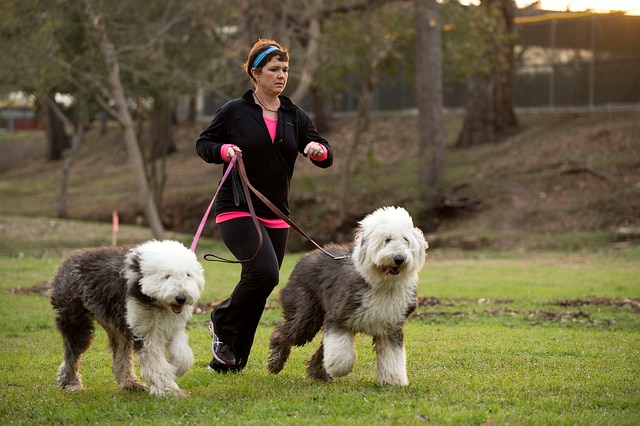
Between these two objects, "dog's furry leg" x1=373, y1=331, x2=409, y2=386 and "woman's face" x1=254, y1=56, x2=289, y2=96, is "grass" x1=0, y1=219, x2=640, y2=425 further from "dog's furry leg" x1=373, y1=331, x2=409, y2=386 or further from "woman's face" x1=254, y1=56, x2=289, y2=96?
"woman's face" x1=254, y1=56, x2=289, y2=96

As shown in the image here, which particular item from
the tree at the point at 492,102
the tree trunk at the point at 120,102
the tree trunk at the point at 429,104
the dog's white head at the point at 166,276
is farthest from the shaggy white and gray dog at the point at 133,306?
the tree at the point at 492,102

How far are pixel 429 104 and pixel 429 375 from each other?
19.9 m

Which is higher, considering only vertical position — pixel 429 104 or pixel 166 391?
pixel 429 104

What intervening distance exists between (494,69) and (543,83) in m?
4.79

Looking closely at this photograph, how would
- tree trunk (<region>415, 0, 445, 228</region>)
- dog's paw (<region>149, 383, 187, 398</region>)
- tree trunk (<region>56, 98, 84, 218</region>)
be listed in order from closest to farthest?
dog's paw (<region>149, 383, 187, 398</region>) → tree trunk (<region>415, 0, 445, 228</region>) → tree trunk (<region>56, 98, 84, 218</region>)

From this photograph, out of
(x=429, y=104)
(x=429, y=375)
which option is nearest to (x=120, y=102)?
(x=429, y=104)

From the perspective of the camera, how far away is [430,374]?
766 centimetres

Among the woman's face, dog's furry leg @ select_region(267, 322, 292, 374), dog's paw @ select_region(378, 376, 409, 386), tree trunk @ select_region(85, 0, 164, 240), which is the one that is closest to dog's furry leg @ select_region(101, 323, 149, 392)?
dog's furry leg @ select_region(267, 322, 292, 374)

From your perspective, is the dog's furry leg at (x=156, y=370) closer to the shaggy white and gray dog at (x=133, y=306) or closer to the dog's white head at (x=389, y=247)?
the shaggy white and gray dog at (x=133, y=306)

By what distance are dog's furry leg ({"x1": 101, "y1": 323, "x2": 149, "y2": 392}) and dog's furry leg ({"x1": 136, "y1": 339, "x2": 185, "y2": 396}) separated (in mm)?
352

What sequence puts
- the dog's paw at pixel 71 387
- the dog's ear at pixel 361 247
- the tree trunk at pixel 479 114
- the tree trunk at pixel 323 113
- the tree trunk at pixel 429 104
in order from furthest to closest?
the tree trunk at pixel 323 113 < the tree trunk at pixel 479 114 < the tree trunk at pixel 429 104 < the dog's paw at pixel 71 387 < the dog's ear at pixel 361 247

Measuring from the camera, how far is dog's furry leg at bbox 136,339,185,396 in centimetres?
658

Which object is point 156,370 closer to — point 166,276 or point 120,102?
point 166,276

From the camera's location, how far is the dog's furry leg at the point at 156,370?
658cm
